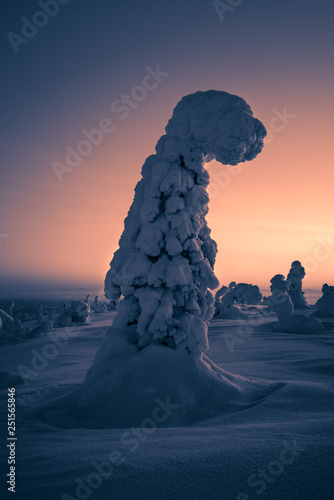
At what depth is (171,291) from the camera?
6.05m

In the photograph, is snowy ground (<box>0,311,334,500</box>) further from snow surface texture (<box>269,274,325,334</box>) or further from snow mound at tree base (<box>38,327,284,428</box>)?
snow surface texture (<box>269,274,325,334</box>)

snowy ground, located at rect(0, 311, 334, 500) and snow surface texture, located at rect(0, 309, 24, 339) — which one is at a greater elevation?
snowy ground, located at rect(0, 311, 334, 500)

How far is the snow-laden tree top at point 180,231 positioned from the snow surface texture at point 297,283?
87.5 feet

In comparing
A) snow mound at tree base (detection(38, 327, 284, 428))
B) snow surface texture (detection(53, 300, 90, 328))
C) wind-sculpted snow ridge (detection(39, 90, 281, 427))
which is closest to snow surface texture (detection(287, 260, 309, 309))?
snow surface texture (detection(53, 300, 90, 328))

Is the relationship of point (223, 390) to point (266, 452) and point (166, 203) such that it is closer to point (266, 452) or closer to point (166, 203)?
point (266, 452)

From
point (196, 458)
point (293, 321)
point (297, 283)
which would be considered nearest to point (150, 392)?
point (196, 458)

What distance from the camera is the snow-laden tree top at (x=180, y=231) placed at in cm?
578

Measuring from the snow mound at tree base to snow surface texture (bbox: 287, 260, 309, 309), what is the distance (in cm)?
2670

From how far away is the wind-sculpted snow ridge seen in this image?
508cm


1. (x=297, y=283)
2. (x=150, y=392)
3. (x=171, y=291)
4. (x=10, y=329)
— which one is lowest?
(x=10, y=329)

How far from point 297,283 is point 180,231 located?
28.2 meters

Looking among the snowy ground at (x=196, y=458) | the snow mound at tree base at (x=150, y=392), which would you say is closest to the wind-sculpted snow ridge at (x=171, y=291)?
the snow mound at tree base at (x=150, y=392)

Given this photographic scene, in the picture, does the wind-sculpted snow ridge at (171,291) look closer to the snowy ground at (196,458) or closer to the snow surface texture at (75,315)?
the snowy ground at (196,458)

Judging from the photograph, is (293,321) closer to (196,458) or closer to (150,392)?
(150,392)
